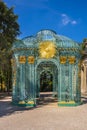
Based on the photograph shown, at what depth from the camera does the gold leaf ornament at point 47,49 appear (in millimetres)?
20875

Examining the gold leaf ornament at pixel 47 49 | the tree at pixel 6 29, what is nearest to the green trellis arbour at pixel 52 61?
the gold leaf ornament at pixel 47 49

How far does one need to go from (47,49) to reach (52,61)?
103 cm

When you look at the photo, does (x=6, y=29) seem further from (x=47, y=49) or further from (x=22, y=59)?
(x=47, y=49)

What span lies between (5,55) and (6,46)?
3.27ft

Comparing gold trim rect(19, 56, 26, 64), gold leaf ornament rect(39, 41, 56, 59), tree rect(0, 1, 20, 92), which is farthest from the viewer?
tree rect(0, 1, 20, 92)

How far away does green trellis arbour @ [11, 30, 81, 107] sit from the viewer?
824 inches

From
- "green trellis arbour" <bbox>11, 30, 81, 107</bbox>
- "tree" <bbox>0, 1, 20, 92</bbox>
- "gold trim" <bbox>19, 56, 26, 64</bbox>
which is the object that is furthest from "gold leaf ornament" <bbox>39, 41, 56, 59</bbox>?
"tree" <bbox>0, 1, 20, 92</bbox>

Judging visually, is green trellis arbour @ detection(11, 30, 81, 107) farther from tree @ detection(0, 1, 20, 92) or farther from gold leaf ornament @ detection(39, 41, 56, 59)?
tree @ detection(0, 1, 20, 92)

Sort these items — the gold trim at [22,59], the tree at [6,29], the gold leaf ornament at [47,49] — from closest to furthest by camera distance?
the gold leaf ornament at [47,49] → the gold trim at [22,59] → the tree at [6,29]

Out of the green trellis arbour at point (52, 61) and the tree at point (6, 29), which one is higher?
the tree at point (6, 29)

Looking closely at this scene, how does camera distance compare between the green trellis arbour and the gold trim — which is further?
the gold trim

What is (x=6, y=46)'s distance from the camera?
30797mm

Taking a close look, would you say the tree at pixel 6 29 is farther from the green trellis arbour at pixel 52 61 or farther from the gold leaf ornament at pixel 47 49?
the gold leaf ornament at pixel 47 49

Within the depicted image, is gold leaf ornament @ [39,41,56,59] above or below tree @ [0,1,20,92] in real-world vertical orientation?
below
